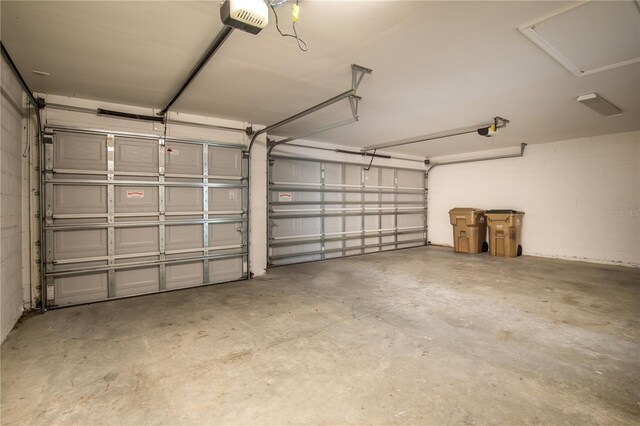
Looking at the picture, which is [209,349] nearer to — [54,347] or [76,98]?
[54,347]

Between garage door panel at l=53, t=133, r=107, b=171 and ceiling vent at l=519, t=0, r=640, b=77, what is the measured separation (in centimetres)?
449

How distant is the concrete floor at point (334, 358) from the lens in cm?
175

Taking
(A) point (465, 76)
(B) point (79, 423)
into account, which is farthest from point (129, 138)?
(A) point (465, 76)

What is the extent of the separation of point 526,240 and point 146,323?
7525mm

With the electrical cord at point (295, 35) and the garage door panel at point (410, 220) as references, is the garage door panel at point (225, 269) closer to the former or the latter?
the electrical cord at point (295, 35)

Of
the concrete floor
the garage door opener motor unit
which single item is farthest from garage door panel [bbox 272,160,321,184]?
the garage door opener motor unit

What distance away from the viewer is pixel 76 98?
11.7 feet

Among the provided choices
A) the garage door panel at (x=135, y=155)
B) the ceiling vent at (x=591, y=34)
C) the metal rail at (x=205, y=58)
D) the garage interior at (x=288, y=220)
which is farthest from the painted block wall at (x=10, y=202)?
the ceiling vent at (x=591, y=34)

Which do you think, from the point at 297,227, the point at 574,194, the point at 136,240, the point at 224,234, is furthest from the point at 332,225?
the point at 574,194

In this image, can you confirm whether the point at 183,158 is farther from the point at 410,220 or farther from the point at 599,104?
the point at 410,220

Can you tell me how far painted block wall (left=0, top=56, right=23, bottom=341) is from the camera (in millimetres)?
2578

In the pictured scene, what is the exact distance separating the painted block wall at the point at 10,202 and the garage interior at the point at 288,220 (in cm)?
4

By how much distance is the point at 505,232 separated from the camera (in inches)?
257

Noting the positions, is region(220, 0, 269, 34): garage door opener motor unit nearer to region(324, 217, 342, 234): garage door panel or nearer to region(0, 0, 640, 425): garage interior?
region(0, 0, 640, 425): garage interior
